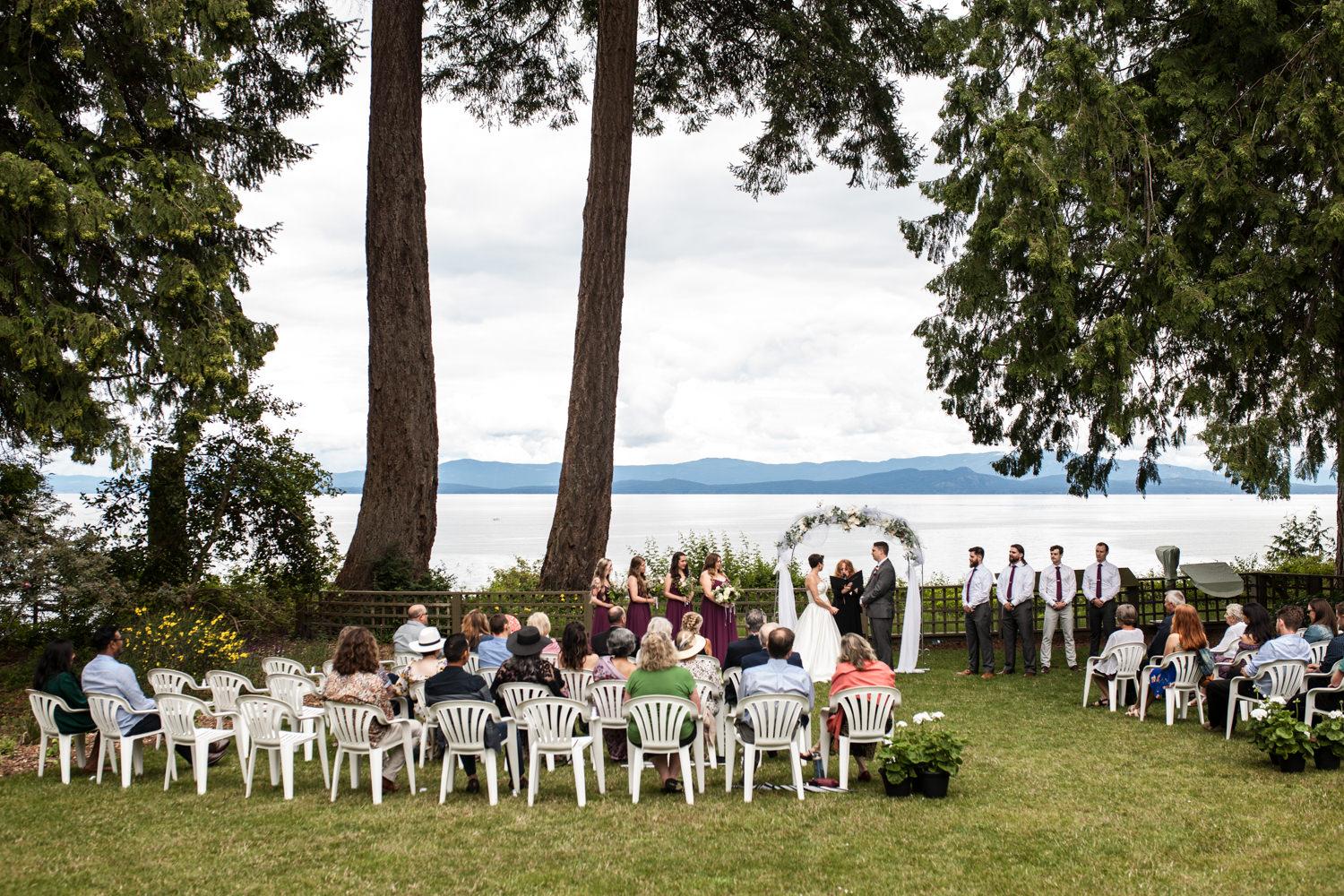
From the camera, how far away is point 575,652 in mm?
8109

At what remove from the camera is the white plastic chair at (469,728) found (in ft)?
23.3

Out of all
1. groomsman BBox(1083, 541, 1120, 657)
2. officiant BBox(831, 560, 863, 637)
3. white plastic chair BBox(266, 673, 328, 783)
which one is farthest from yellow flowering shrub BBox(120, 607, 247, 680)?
groomsman BBox(1083, 541, 1120, 657)

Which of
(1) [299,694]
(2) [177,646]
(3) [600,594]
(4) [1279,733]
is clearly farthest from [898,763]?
(2) [177,646]

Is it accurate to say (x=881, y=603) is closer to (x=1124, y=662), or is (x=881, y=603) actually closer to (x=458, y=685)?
(x=1124, y=662)

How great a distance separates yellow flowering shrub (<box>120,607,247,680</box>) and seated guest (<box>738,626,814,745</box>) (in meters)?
5.89

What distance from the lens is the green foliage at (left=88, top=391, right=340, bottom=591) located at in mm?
15180

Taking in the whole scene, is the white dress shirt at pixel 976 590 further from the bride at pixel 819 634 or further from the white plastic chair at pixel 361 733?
the white plastic chair at pixel 361 733

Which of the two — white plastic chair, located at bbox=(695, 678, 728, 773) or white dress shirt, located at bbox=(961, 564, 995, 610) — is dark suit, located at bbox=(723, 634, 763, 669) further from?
white dress shirt, located at bbox=(961, 564, 995, 610)

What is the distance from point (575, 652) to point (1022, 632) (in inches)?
279

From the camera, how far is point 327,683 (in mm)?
7309

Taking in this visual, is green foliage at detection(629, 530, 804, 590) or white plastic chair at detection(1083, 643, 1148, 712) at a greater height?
green foliage at detection(629, 530, 804, 590)

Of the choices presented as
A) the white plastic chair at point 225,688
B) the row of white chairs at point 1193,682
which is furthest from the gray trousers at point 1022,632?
the white plastic chair at point 225,688

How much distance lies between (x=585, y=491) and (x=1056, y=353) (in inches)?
269

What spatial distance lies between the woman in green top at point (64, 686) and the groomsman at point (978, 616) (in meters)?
9.23
